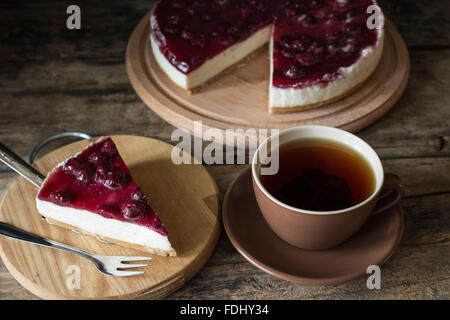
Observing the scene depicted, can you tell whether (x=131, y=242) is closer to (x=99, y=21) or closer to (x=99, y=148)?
(x=99, y=148)

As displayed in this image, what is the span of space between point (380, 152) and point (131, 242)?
3.25 ft

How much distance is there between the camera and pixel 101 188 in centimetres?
164

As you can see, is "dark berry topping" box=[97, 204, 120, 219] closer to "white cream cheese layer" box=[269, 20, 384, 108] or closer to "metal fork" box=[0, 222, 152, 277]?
"metal fork" box=[0, 222, 152, 277]

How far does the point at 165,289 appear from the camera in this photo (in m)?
1.51

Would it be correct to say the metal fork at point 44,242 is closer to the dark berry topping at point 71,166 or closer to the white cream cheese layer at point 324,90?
the dark berry topping at point 71,166

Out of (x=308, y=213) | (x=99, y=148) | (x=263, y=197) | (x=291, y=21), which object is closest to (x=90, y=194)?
(x=99, y=148)

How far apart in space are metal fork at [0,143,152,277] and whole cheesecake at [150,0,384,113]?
2.46 ft

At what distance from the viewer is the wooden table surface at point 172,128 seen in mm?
1566

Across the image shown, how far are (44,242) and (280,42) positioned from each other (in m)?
1.27

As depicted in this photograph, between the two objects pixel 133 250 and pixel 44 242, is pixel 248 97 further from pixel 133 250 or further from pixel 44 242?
pixel 44 242

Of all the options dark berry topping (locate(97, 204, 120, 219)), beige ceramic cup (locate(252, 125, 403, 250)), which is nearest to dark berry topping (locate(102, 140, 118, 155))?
dark berry topping (locate(97, 204, 120, 219))

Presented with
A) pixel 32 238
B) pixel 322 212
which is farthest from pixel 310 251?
pixel 32 238

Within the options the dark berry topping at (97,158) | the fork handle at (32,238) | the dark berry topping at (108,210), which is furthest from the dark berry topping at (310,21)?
the fork handle at (32,238)

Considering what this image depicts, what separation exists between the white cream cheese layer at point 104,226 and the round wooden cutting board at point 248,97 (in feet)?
1.88
